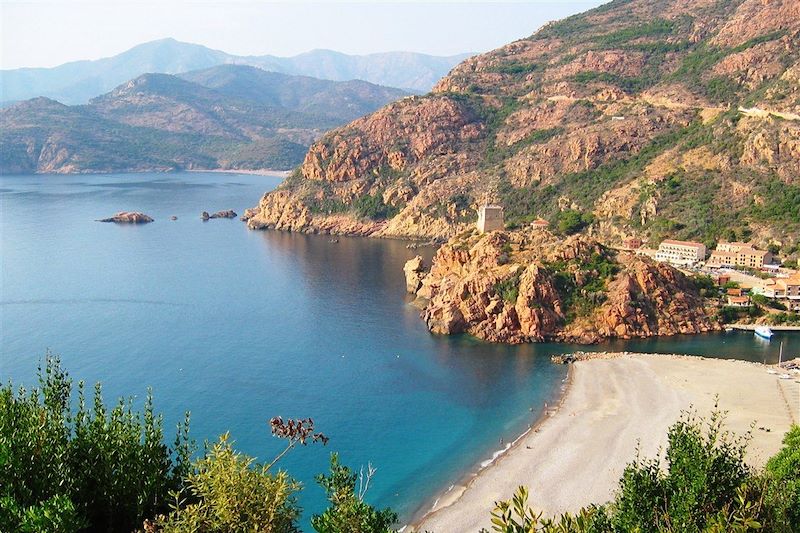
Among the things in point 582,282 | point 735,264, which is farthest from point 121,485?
point 735,264

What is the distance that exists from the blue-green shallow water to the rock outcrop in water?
6.68 feet

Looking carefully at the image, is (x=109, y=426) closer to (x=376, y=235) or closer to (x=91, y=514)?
(x=91, y=514)

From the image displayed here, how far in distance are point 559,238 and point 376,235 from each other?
55948mm

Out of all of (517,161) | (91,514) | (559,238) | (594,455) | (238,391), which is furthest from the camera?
(517,161)

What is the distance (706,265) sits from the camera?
86375 millimetres

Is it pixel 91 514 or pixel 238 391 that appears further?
pixel 238 391

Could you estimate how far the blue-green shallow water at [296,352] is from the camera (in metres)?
47.6

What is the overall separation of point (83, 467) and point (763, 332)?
65049 millimetres

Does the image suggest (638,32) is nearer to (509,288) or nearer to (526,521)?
(509,288)

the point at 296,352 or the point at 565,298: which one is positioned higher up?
the point at 565,298

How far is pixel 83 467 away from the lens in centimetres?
2088

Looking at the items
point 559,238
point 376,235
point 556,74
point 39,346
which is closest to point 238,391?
point 39,346

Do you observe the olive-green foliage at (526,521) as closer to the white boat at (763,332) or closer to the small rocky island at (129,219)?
the white boat at (763,332)

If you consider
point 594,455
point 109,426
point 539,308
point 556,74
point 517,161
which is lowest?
Result: point 594,455
